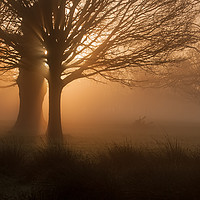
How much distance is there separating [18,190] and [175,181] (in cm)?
290

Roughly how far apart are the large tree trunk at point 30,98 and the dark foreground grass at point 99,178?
8389 mm

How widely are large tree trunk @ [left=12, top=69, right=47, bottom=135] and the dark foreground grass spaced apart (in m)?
8.39

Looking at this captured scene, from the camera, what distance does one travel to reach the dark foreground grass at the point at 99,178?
162 inches

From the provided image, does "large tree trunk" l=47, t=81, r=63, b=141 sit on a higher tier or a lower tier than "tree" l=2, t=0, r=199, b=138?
lower

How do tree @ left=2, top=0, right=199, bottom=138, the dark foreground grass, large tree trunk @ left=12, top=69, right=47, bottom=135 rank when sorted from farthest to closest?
large tree trunk @ left=12, top=69, right=47, bottom=135 < tree @ left=2, top=0, right=199, bottom=138 < the dark foreground grass

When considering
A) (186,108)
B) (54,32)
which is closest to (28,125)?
(54,32)

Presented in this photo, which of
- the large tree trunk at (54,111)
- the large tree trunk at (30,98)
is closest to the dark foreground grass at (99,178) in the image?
the large tree trunk at (54,111)

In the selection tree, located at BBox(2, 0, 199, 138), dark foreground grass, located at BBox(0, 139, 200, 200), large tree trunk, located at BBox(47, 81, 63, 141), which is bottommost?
dark foreground grass, located at BBox(0, 139, 200, 200)

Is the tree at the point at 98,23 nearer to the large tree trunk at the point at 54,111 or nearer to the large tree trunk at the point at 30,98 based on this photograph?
the large tree trunk at the point at 54,111

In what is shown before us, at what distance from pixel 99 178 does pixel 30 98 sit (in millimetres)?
10882

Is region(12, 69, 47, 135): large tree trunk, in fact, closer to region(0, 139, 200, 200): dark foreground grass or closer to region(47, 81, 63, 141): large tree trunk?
region(47, 81, 63, 141): large tree trunk

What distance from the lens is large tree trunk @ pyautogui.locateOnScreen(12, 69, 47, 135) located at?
14367mm

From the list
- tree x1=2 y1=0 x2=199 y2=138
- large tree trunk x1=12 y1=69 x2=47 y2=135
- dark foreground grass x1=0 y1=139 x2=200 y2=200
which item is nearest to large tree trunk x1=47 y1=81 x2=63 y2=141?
tree x1=2 y1=0 x2=199 y2=138

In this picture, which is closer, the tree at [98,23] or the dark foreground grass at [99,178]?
the dark foreground grass at [99,178]
